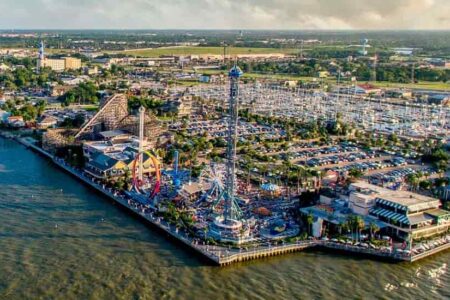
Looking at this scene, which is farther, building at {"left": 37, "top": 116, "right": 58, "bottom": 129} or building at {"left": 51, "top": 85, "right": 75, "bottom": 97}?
building at {"left": 51, "top": 85, "right": 75, "bottom": 97}

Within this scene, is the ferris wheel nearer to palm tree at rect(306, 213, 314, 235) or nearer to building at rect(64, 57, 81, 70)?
palm tree at rect(306, 213, 314, 235)

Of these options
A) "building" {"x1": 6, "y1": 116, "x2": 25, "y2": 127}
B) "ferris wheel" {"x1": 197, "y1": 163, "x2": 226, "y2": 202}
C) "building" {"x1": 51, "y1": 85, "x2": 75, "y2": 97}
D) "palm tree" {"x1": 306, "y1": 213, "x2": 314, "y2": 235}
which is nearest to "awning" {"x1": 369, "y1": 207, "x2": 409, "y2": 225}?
"palm tree" {"x1": 306, "y1": 213, "x2": 314, "y2": 235}

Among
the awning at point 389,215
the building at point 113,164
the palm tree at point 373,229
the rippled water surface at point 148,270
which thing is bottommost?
the rippled water surface at point 148,270

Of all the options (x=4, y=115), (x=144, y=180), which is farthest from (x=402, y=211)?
(x=4, y=115)

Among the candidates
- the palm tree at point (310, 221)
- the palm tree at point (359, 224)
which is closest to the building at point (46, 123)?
the palm tree at point (310, 221)

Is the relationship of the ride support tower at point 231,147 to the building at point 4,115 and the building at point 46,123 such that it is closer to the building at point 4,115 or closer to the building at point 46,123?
the building at point 46,123

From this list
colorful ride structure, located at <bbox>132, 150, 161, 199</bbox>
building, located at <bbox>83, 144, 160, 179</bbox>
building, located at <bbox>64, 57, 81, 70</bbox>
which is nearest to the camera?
colorful ride structure, located at <bbox>132, 150, 161, 199</bbox>

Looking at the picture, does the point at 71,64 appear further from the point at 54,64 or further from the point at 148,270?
the point at 148,270

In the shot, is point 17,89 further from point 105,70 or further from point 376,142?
point 376,142
